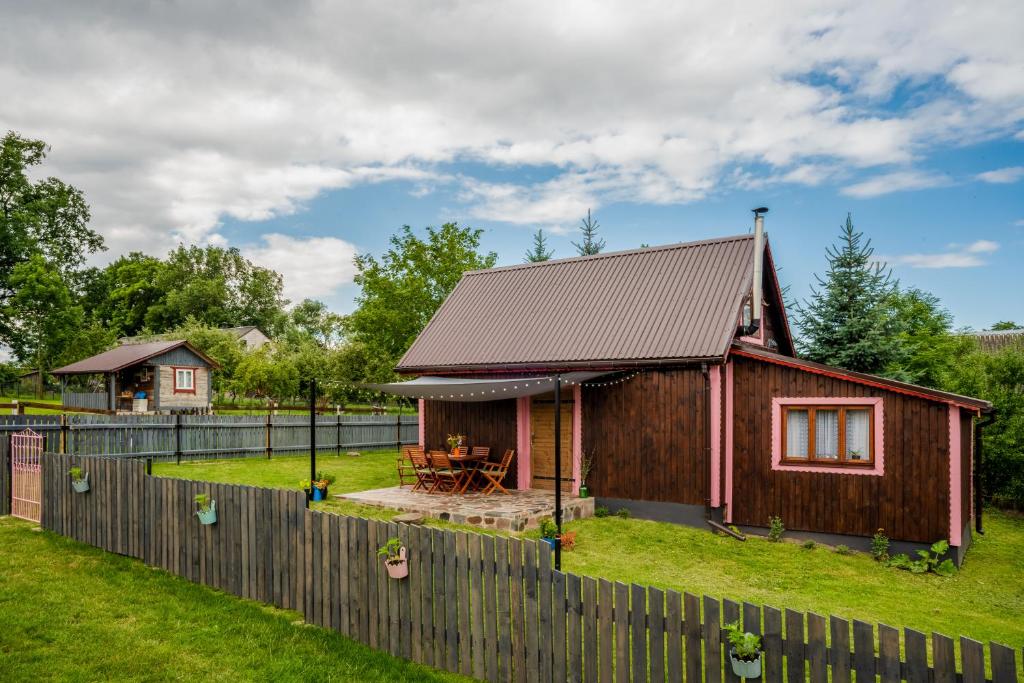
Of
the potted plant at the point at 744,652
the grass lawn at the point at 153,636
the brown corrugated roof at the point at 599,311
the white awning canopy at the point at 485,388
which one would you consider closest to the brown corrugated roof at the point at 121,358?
the brown corrugated roof at the point at 599,311

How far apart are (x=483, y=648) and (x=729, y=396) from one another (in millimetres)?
7336

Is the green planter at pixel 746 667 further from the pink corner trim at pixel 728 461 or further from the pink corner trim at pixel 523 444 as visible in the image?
the pink corner trim at pixel 523 444

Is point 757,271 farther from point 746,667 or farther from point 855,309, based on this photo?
point 746,667

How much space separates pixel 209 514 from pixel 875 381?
349 inches

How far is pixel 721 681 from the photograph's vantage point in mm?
3762

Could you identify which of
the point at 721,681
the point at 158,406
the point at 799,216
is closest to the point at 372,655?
the point at 721,681

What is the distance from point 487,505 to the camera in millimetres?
11281

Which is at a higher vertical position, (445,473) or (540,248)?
(540,248)

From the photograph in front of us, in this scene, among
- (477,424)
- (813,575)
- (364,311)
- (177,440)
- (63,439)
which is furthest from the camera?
(364,311)

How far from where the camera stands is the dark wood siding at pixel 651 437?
11.1 m

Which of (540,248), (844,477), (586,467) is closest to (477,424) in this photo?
(586,467)

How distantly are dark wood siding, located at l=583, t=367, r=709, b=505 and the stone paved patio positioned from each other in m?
0.83

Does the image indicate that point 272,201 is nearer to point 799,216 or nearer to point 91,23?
point 91,23

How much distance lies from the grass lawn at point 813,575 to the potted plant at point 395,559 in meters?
3.42
